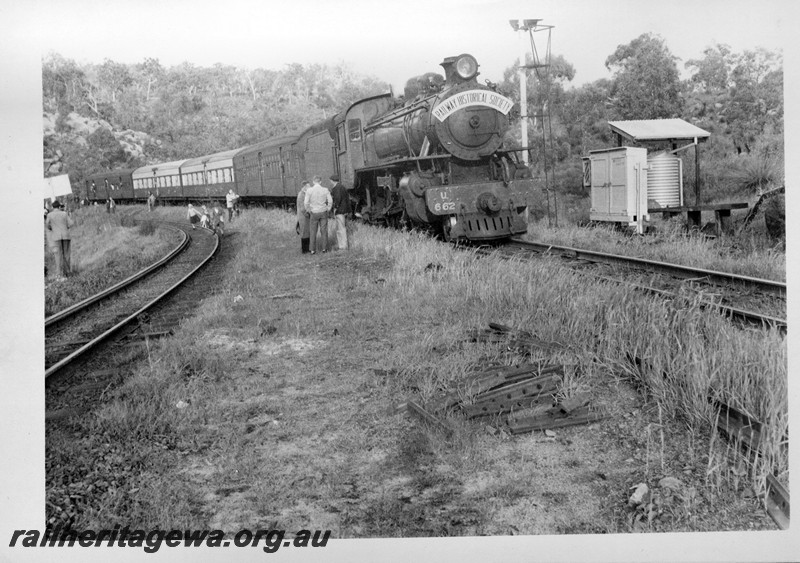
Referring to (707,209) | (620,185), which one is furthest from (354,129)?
(707,209)

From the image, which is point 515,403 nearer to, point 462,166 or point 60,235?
point 60,235

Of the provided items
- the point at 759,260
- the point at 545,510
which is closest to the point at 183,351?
the point at 545,510

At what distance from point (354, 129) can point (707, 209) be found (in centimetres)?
636

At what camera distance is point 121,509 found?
10.4 feet

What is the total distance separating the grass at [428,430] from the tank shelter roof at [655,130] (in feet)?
18.0

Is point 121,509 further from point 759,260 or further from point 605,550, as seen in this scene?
point 759,260

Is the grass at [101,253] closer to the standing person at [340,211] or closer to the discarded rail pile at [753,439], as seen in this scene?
the standing person at [340,211]

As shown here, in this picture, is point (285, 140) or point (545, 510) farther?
point (285, 140)

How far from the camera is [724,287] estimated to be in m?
6.50

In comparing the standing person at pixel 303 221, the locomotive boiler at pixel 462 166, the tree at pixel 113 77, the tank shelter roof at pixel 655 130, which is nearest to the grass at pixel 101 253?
the tree at pixel 113 77

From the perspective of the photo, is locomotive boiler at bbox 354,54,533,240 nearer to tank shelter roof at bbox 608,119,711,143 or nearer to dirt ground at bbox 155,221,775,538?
tank shelter roof at bbox 608,119,711,143

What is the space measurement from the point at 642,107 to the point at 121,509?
9.45m

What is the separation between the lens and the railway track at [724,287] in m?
5.26

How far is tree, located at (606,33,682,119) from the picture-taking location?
16.3 feet
